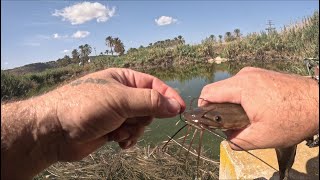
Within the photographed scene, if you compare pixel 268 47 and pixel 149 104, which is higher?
pixel 149 104

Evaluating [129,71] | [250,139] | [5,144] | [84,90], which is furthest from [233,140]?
[5,144]

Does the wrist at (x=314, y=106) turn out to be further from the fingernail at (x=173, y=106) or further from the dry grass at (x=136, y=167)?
the dry grass at (x=136, y=167)

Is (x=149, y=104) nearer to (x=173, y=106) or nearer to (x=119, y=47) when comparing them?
(x=173, y=106)

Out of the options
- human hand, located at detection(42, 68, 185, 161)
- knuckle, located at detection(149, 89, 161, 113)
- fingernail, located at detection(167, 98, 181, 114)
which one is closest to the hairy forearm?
human hand, located at detection(42, 68, 185, 161)

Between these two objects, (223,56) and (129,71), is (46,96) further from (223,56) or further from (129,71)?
(223,56)

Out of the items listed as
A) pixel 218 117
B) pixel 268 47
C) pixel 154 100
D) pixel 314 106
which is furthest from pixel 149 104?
pixel 268 47
